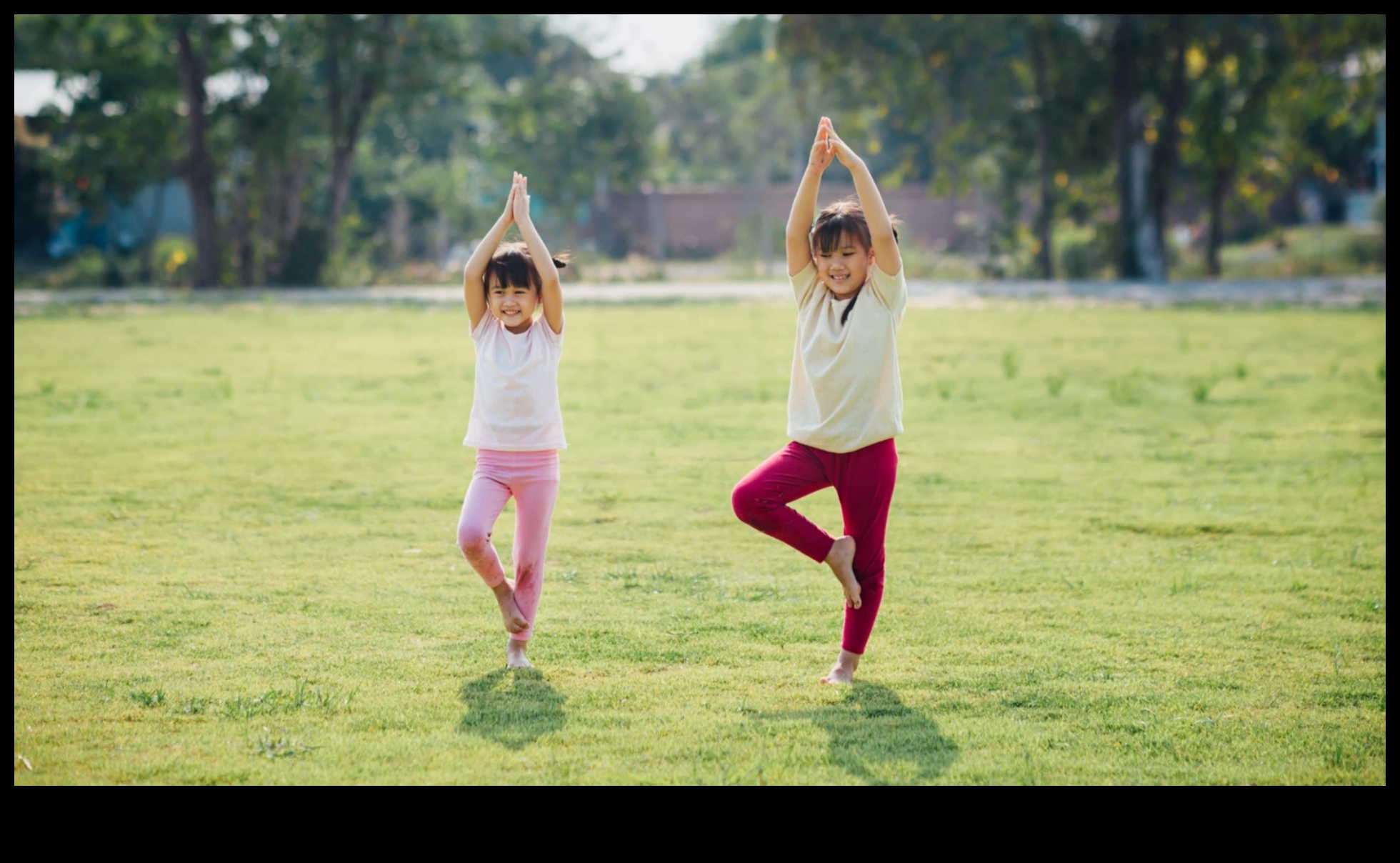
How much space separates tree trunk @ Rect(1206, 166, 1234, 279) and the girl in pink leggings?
29140 millimetres

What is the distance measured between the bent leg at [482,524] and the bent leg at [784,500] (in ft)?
2.60

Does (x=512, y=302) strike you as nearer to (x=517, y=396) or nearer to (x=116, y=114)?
(x=517, y=396)

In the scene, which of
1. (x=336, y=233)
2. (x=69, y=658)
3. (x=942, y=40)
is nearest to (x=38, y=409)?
(x=69, y=658)

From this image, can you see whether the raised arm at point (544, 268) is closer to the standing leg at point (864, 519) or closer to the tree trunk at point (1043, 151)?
the standing leg at point (864, 519)

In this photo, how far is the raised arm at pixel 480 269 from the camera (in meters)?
4.84

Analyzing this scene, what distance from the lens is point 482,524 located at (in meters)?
4.71

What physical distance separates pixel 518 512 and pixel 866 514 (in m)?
Answer: 1.15

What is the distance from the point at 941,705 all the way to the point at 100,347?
559 inches

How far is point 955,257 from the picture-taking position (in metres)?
37.7

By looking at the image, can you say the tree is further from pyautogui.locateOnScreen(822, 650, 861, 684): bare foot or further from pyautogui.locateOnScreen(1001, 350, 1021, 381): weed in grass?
pyautogui.locateOnScreen(822, 650, 861, 684): bare foot

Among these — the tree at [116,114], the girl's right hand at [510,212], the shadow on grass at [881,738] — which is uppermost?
the tree at [116,114]

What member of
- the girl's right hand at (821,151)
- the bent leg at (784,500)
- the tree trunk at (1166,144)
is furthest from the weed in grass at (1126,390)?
the tree trunk at (1166,144)

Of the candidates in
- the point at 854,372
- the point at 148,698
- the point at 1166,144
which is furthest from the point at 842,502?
the point at 1166,144

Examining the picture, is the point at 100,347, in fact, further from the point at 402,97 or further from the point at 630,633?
the point at 402,97
